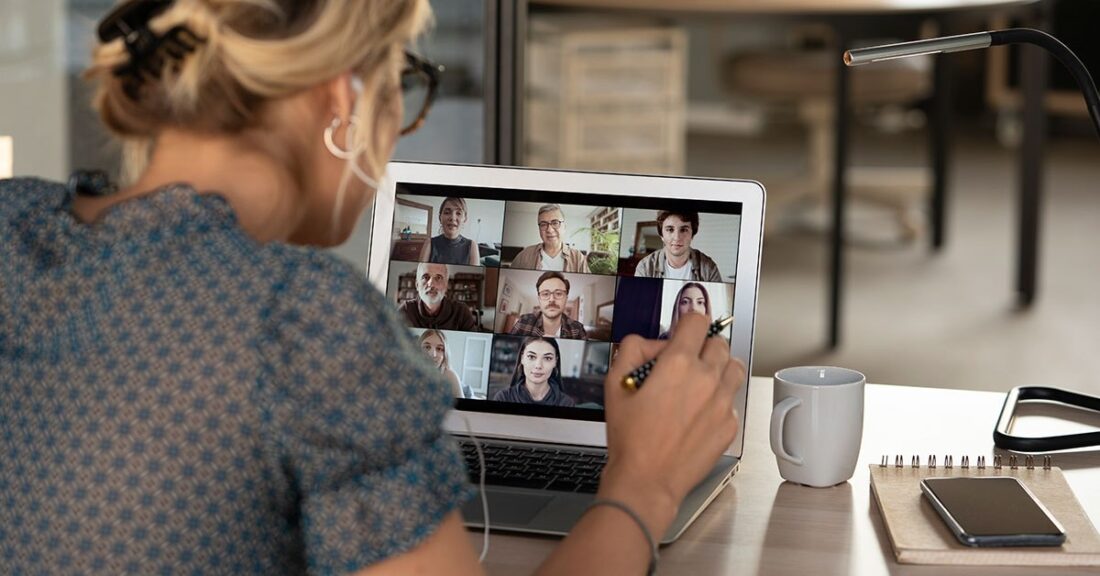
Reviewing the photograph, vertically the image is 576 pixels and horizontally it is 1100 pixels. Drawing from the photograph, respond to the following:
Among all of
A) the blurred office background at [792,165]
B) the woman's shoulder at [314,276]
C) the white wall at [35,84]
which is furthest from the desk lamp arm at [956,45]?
the white wall at [35,84]

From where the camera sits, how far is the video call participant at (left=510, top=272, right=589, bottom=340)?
1.08 m

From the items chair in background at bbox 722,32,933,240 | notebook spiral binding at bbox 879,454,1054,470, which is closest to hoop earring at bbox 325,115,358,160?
notebook spiral binding at bbox 879,454,1054,470

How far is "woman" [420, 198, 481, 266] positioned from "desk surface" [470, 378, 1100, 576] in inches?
11.4

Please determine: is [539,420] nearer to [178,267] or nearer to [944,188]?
[178,267]

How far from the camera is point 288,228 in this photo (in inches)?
30.1

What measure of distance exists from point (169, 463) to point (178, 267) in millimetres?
101

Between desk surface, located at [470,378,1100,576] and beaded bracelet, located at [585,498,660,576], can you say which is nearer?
beaded bracelet, located at [585,498,660,576]

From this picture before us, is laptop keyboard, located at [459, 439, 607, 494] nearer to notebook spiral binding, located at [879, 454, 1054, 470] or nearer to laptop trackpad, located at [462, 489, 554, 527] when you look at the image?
laptop trackpad, located at [462, 489, 554, 527]

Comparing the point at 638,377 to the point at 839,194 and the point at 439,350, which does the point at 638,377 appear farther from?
the point at 839,194

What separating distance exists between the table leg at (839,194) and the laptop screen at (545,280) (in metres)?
2.30

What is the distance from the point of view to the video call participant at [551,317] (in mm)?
1077

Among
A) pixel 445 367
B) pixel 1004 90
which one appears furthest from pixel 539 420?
pixel 1004 90

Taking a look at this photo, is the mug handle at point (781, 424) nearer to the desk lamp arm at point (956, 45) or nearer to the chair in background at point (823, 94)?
the desk lamp arm at point (956, 45)

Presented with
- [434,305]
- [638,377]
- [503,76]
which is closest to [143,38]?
[638,377]
